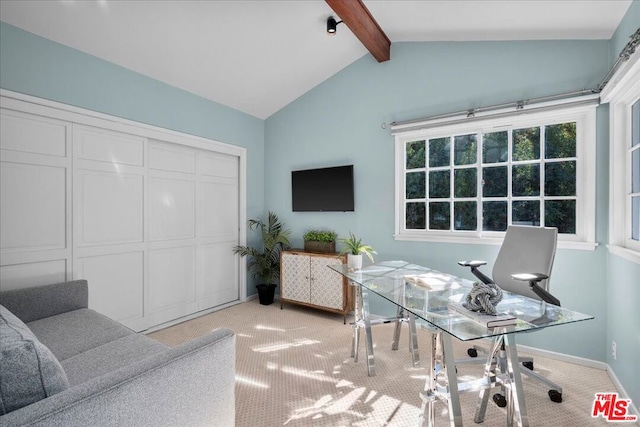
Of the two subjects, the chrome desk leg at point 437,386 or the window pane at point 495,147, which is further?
the window pane at point 495,147

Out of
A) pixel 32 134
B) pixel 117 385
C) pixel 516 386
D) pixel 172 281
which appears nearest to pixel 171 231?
pixel 172 281

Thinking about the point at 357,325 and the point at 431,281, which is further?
the point at 357,325

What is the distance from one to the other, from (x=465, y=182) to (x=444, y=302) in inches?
72.2

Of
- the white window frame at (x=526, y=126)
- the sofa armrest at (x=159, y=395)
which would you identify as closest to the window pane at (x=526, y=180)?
the white window frame at (x=526, y=126)

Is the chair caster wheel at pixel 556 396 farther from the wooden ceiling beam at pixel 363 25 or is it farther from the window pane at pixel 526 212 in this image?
the wooden ceiling beam at pixel 363 25

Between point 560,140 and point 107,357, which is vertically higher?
point 560,140

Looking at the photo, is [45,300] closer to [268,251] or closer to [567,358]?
[268,251]

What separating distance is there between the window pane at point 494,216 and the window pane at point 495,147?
0.43 metres

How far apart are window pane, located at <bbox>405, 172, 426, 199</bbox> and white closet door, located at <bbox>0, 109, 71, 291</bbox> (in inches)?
128

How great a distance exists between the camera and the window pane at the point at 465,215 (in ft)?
10.5

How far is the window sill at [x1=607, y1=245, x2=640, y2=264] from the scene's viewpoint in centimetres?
188

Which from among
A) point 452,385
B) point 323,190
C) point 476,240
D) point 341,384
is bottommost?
point 341,384

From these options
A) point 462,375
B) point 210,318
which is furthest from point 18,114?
point 462,375

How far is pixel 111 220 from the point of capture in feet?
9.96
